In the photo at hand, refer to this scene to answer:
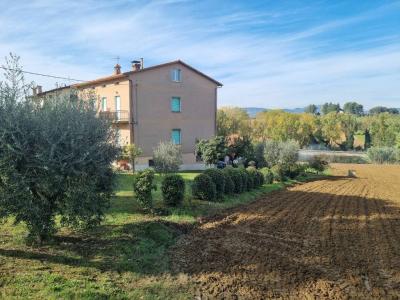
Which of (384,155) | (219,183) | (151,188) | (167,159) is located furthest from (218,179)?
(384,155)

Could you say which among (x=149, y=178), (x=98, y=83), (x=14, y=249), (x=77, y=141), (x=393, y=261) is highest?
(x=98, y=83)

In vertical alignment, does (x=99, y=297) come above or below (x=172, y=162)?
below

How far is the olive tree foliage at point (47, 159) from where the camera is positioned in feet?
22.9

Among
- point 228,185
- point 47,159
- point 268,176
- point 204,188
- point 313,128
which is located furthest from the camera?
point 313,128

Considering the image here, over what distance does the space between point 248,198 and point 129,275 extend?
32.4 ft

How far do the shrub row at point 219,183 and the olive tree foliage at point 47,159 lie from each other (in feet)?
20.0

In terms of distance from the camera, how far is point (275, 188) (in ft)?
66.9

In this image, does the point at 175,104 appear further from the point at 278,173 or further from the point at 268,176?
the point at 268,176

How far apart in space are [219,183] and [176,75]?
15754mm

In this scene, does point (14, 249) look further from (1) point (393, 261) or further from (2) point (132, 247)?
(1) point (393, 261)

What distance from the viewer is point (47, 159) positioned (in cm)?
697

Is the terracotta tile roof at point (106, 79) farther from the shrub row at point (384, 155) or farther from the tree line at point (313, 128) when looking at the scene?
the shrub row at point (384, 155)

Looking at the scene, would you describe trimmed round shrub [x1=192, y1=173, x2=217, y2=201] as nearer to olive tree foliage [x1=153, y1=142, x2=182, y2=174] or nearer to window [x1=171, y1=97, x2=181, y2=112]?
olive tree foliage [x1=153, y1=142, x2=182, y2=174]

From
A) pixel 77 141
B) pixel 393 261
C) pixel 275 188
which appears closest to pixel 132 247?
pixel 77 141
